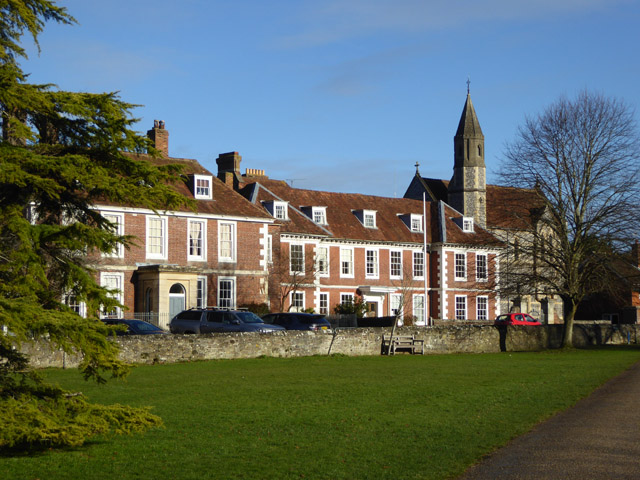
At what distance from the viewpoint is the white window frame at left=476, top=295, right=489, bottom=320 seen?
61.0m

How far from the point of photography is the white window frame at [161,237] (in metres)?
42.8

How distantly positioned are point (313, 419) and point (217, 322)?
764 inches

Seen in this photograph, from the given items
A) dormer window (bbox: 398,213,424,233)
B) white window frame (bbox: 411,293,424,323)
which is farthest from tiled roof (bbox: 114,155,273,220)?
dormer window (bbox: 398,213,424,233)

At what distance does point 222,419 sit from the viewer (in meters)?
15.2

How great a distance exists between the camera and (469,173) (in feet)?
221

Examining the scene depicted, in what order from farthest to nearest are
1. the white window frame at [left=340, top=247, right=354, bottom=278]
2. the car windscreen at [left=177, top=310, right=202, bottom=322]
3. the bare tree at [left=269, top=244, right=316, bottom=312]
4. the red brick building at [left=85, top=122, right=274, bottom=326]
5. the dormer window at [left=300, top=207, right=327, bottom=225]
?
1. the dormer window at [left=300, top=207, right=327, bottom=225]
2. the white window frame at [left=340, top=247, right=354, bottom=278]
3. the bare tree at [left=269, top=244, right=316, bottom=312]
4. the red brick building at [left=85, top=122, right=274, bottom=326]
5. the car windscreen at [left=177, top=310, right=202, bottom=322]

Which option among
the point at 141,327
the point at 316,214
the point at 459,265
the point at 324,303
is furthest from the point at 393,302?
the point at 141,327

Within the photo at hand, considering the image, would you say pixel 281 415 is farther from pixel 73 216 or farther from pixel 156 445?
pixel 73 216

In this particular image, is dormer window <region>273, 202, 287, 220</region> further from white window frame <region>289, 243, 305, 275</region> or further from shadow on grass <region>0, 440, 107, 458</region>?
shadow on grass <region>0, 440, 107, 458</region>

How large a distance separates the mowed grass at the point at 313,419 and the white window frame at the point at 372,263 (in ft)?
94.6

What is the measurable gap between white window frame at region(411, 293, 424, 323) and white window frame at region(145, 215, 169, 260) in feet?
68.7

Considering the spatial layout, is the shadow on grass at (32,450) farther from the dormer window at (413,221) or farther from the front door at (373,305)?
the dormer window at (413,221)

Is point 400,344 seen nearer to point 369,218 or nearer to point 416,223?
point 369,218

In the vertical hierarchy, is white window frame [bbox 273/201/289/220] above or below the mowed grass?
above
